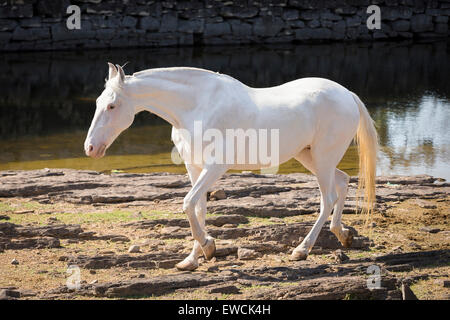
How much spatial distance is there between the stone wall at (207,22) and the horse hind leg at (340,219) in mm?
16216

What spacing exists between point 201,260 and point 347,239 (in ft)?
4.13

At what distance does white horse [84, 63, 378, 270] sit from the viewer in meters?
5.10

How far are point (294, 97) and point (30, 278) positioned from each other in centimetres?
241

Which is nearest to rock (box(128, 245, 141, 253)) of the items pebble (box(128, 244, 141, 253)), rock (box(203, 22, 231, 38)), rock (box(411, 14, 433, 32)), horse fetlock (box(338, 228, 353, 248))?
pebble (box(128, 244, 141, 253))

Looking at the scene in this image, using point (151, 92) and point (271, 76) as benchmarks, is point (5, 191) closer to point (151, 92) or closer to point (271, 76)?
point (151, 92)

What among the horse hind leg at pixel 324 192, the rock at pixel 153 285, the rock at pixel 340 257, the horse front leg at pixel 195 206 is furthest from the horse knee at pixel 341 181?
the rock at pixel 153 285

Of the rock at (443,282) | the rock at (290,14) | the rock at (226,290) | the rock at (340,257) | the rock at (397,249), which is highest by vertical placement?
the rock at (290,14)

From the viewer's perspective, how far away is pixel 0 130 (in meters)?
11.8

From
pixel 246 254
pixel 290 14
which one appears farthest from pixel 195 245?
pixel 290 14

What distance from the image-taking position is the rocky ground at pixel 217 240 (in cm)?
467

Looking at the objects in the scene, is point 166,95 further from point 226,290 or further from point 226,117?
point 226,290

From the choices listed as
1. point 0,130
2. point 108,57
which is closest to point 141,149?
point 0,130

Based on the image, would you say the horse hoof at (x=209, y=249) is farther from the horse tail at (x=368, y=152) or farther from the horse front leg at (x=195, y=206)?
the horse tail at (x=368, y=152)

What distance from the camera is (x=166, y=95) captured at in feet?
17.2
